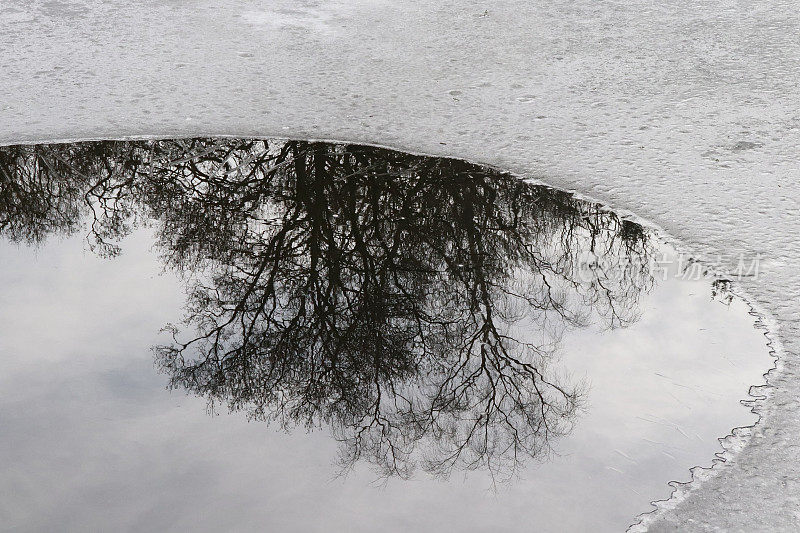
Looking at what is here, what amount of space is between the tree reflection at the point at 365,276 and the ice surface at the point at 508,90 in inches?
12.5

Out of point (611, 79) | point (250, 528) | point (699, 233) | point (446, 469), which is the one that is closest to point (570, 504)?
point (446, 469)

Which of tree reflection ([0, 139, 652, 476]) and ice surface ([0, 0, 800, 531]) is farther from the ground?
ice surface ([0, 0, 800, 531])

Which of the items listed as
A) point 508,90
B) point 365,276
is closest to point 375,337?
point 365,276

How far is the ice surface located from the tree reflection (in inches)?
12.5

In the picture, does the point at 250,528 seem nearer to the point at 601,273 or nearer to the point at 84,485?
the point at 84,485

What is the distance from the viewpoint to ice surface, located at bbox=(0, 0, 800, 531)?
4664 millimetres

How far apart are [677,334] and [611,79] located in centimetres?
299

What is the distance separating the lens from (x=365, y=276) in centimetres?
419

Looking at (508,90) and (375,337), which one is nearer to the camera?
(375,337)

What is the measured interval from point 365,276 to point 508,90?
8.21 ft

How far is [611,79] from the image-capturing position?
20.7 feet

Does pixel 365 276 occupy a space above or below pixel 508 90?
below

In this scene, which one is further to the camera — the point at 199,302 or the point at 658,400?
the point at 199,302

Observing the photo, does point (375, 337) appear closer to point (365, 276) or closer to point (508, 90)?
point (365, 276)
